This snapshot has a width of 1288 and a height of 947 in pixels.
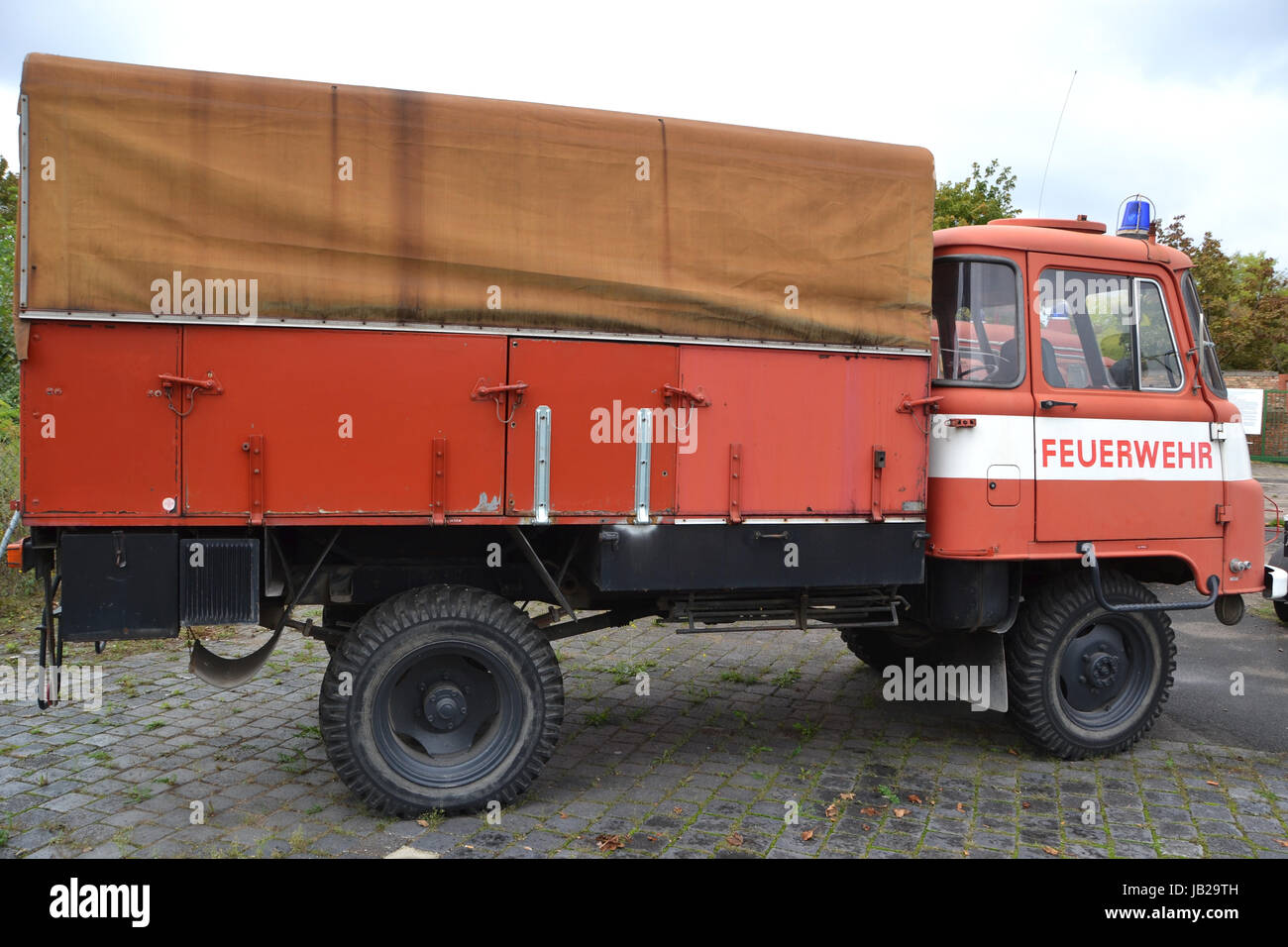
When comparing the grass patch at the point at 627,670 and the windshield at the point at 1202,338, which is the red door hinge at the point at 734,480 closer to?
the grass patch at the point at 627,670

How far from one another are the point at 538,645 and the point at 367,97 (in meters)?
2.68

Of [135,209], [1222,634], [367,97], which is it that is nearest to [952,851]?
[367,97]

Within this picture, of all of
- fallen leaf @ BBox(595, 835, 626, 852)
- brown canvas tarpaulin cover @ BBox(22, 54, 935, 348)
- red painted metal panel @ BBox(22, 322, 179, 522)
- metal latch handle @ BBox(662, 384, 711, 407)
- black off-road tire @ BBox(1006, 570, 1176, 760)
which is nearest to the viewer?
red painted metal panel @ BBox(22, 322, 179, 522)

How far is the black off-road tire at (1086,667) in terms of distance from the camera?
18.3ft

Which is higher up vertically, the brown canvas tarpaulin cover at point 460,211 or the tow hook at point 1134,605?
the brown canvas tarpaulin cover at point 460,211

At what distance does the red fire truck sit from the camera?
416 centimetres

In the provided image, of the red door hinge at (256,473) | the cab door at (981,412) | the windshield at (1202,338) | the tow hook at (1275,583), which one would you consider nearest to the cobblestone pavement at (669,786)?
the tow hook at (1275,583)

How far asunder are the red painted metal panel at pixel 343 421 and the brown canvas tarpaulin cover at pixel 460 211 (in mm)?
173

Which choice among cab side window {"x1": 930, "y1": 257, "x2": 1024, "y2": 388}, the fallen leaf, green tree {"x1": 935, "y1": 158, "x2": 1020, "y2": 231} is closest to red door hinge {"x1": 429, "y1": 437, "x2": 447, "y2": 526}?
the fallen leaf

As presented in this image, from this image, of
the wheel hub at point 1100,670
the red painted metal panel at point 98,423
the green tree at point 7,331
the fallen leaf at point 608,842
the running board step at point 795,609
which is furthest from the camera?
the green tree at point 7,331

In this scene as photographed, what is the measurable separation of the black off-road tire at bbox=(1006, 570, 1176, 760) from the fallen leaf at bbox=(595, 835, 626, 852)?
8.46 ft

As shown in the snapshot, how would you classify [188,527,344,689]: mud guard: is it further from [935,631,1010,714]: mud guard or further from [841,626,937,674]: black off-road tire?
[935,631,1010,714]: mud guard

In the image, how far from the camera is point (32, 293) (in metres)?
4.05

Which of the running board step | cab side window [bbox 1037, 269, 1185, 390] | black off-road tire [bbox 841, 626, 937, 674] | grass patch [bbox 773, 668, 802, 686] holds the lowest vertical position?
grass patch [bbox 773, 668, 802, 686]
